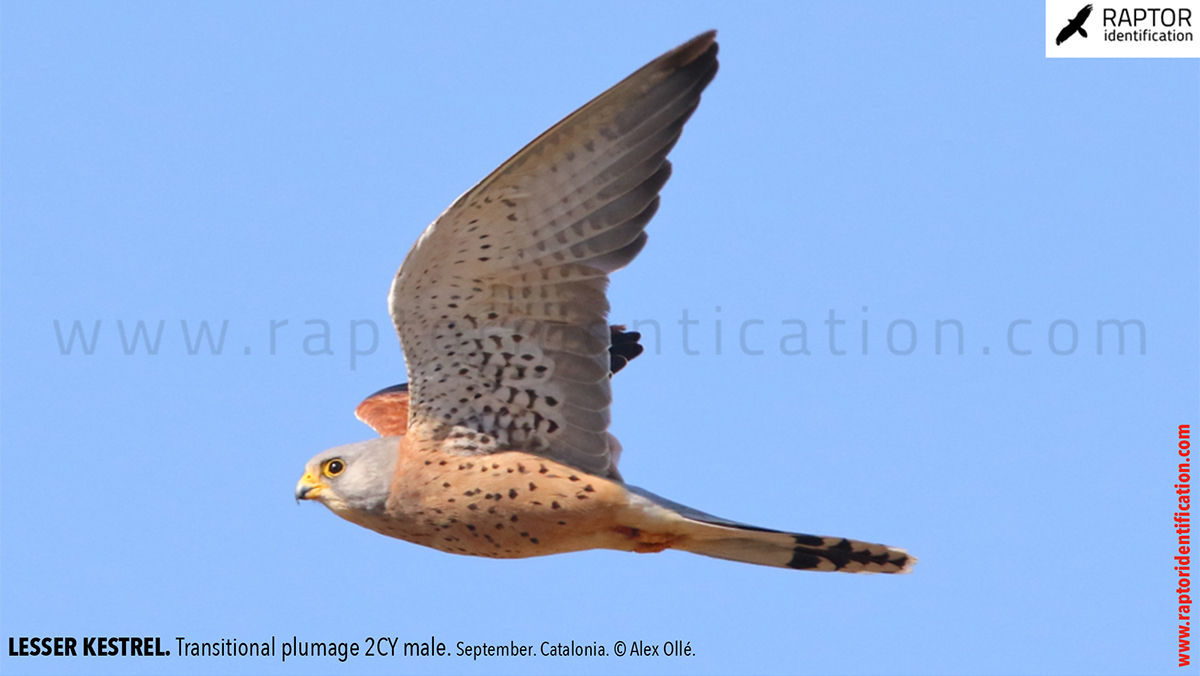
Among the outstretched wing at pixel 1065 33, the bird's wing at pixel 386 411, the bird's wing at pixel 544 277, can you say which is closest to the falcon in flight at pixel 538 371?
the bird's wing at pixel 544 277

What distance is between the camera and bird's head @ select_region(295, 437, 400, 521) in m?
7.14

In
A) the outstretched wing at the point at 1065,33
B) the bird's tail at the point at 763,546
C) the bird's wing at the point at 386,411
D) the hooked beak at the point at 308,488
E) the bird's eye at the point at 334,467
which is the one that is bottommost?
the bird's tail at the point at 763,546

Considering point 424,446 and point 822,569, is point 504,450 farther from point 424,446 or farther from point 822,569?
point 822,569

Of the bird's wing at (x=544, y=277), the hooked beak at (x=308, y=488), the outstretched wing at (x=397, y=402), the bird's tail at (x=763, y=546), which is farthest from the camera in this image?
the outstretched wing at (x=397, y=402)

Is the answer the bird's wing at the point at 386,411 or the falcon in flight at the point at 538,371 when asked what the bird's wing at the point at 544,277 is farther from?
the bird's wing at the point at 386,411

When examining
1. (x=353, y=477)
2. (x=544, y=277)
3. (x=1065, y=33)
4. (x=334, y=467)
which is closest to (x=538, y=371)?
(x=544, y=277)

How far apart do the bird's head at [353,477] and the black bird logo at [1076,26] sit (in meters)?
6.13

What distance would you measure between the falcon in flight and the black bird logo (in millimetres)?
4660

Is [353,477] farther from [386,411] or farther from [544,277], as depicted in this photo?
[544,277]

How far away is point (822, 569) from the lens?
24.0 feet

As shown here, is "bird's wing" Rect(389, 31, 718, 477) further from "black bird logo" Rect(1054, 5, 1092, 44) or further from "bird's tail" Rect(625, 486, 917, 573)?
"black bird logo" Rect(1054, 5, 1092, 44)

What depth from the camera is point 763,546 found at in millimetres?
7191

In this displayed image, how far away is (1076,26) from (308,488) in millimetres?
6879

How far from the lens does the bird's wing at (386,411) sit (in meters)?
8.48
